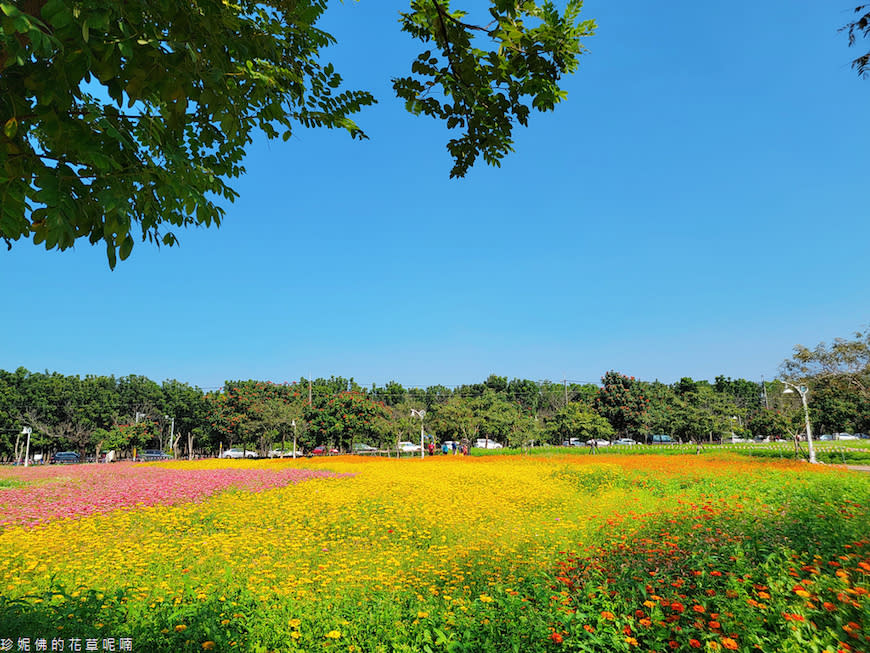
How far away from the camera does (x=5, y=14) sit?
4.91ft

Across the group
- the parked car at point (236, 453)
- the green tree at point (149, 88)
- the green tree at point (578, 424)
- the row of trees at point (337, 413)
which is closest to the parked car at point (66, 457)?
the row of trees at point (337, 413)

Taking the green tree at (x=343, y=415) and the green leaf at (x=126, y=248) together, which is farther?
the green tree at (x=343, y=415)

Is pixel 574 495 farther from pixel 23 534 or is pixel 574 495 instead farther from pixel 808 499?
pixel 23 534

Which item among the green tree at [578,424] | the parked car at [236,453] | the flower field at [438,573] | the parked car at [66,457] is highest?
the green tree at [578,424]

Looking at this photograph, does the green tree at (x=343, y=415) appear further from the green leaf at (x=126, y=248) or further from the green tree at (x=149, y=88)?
the green leaf at (x=126, y=248)

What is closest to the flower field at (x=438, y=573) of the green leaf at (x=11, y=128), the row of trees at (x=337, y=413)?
→ the green leaf at (x=11, y=128)

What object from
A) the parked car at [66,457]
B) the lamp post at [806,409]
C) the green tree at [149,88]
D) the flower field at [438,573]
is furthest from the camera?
the parked car at [66,457]

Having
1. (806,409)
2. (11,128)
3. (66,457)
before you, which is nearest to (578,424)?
(806,409)

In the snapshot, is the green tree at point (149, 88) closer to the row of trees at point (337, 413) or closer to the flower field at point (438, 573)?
the flower field at point (438, 573)

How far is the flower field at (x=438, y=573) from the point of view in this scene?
12.1 feet

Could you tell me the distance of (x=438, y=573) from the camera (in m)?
5.80

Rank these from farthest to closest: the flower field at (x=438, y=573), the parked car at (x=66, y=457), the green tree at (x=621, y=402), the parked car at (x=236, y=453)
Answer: the parked car at (x=236, y=453)
the parked car at (x=66, y=457)
the green tree at (x=621, y=402)
the flower field at (x=438, y=573)

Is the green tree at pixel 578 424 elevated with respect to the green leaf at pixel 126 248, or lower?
lower

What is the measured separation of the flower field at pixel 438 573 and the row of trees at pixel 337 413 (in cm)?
2371
